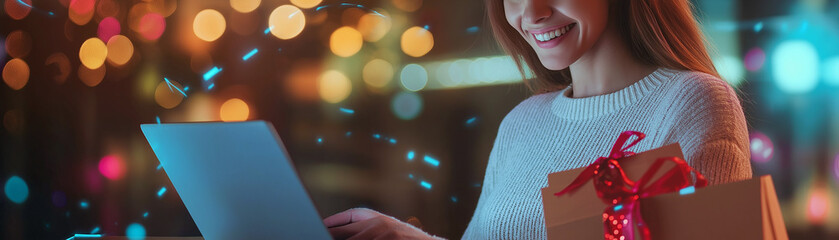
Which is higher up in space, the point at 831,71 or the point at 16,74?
the point at 16,74

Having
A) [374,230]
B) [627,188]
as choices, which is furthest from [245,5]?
[627,188]

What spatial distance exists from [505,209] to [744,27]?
1050mm

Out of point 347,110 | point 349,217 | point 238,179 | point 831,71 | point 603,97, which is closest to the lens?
point 238,179

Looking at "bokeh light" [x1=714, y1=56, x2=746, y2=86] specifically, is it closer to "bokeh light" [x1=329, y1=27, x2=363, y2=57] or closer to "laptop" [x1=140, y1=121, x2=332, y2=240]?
"bokeh light" [x1=329, y1=27, x2=363, y2=57]

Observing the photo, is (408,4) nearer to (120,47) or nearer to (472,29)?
(472,29)

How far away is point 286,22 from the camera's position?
1708 mm

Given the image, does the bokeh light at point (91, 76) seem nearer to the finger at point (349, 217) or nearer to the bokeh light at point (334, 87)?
the bokeh light at point (334, 87)

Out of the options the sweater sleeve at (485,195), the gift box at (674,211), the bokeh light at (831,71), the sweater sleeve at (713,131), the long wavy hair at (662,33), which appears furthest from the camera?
the bokeh light at (831,71)

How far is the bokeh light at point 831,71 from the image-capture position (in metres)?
1.62

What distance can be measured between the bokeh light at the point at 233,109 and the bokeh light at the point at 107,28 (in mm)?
335

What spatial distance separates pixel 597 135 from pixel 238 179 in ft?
1.74

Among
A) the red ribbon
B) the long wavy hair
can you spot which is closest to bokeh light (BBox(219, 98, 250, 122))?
the long wavy hair

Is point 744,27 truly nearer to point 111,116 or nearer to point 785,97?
point 785,97

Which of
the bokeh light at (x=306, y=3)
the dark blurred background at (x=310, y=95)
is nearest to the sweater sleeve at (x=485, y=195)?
the dark blurred background at (x=310, y=95)
